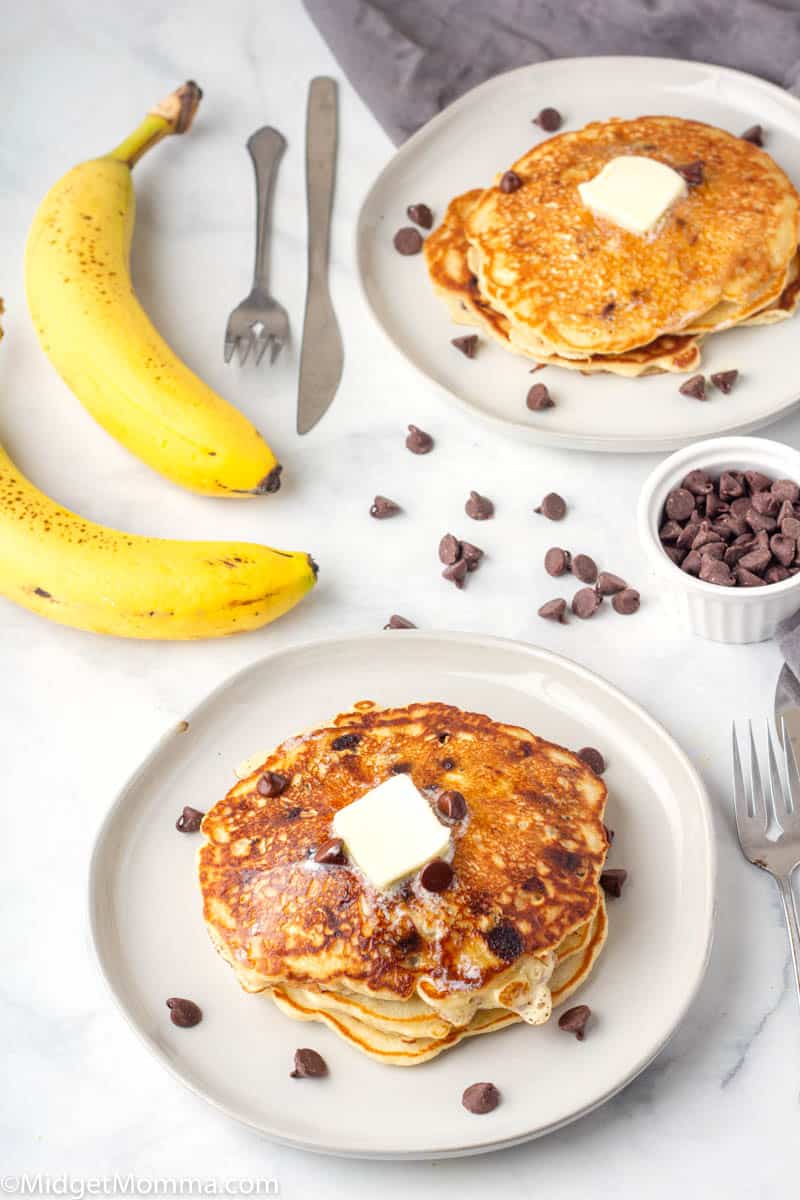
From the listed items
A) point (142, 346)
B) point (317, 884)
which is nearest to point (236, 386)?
point (142, 346)

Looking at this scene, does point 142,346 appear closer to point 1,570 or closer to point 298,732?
point 1,570

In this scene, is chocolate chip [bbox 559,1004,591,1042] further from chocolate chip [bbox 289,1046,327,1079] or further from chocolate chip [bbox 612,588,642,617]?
chocolate chip [bbox 612,588,642,617]

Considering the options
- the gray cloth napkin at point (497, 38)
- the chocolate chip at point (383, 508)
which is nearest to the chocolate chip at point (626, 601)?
the chocolate chip at point (383, 508)

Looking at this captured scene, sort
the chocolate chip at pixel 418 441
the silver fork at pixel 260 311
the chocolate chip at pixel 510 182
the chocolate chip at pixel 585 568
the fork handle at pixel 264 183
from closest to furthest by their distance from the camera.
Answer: the chocolate chip at pixel 585 568 < the chocolate chip at pixel 418 441 < the chocolate chip at pixel 510 182 < the silver fork at pixel 260 311 < the fork handle at pixel 264 183

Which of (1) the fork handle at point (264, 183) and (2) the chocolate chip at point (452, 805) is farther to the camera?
(1) the fork handle at point (264, 183)

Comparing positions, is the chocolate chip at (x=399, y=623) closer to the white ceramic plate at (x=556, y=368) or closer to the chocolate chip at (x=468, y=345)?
the white ceramic plate at (x=556, y=368)
